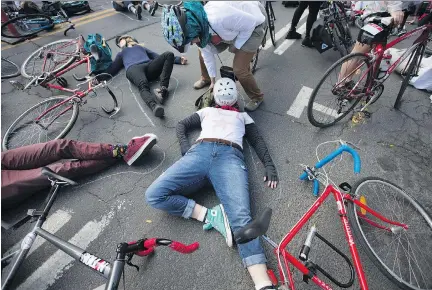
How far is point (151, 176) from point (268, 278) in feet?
5.65

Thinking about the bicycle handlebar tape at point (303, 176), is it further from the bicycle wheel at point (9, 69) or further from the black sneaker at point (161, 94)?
the bicycle wheel at point (9, 69)

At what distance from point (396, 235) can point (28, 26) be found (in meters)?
7.50

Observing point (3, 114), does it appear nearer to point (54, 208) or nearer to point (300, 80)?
point (54, 208)

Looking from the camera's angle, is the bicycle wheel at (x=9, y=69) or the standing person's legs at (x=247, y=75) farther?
the bicycle wheel at (x=9, y=69)

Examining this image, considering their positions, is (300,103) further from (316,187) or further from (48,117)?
(48,117)

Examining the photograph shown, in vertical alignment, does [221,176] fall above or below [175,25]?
below

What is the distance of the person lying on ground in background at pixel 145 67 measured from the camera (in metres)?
3.99

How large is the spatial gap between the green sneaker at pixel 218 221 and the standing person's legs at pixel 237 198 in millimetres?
105

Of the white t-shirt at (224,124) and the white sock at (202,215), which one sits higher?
the white t-shirt at (224,124)

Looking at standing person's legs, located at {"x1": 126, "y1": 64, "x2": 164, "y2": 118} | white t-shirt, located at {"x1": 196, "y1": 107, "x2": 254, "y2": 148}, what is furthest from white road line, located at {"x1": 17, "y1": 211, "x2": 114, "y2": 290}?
standing person's legs, located at {"x1": 126, "y1": 64, "x2": 164, "y2": 118}

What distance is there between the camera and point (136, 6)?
258 inches

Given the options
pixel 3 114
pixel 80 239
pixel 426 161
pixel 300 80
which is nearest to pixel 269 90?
pixel 300 80

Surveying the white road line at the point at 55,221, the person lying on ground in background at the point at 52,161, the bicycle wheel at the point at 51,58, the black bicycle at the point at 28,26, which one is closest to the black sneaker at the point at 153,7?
the black bicycle at the point at 28,26

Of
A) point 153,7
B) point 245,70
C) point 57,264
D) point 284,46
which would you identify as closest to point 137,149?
point 57,264
